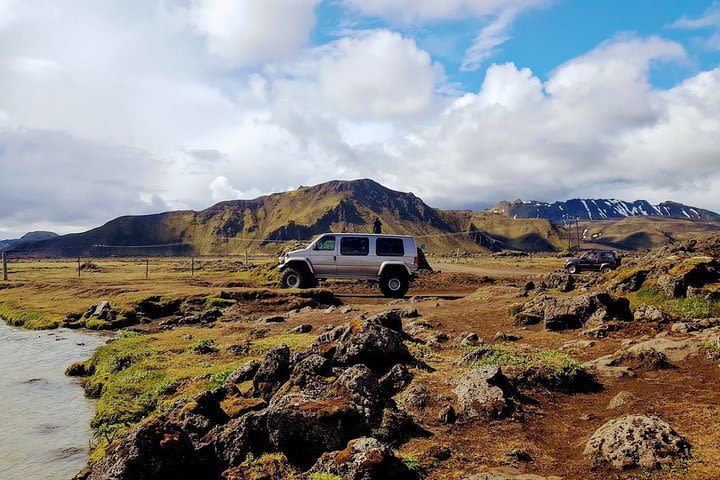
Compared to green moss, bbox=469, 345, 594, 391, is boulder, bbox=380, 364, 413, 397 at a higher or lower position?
lower

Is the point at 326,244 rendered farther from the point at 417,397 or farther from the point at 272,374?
the point at 417,397

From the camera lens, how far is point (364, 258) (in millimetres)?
23391

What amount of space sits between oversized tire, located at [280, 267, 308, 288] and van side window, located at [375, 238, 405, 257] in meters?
4.24

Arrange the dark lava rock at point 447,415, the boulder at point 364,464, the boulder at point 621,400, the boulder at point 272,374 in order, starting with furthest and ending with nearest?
the boulder at point 272,374 → the boulder at point 621,400 → the dark lava rock at point 447,415 → the boulder at point 364,464

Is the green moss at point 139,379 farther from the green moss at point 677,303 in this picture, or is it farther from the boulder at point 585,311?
the green moss at point 677,303

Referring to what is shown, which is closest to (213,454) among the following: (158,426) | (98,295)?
(158,426)

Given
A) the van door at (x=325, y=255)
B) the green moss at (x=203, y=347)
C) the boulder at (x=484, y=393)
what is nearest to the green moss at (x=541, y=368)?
the boulder at (x=484, y=393)

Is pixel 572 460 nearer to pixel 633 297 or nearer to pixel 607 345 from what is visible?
pixel 607 345

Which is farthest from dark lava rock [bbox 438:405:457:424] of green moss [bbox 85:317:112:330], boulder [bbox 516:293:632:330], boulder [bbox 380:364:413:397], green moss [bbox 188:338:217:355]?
green moss [bbox 85:317:112:330]

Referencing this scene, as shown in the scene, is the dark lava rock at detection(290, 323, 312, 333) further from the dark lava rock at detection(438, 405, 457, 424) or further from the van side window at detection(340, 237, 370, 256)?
the van side window at detection(340, 237, 370, 256)

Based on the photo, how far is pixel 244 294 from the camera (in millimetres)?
24906

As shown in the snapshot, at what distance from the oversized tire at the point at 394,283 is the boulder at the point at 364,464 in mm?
18113

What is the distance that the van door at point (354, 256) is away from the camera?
922 inches

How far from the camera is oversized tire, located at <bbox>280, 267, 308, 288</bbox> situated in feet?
80.2
